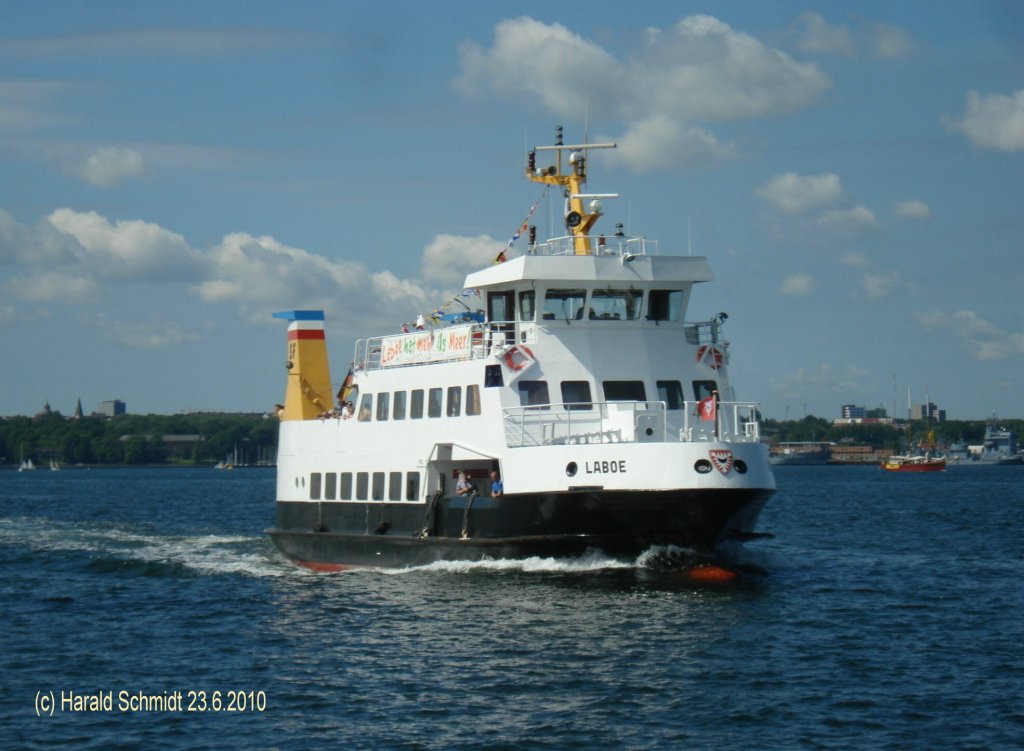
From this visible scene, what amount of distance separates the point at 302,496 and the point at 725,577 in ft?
38.8

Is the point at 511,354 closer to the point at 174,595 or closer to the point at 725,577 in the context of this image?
the point at 725,577

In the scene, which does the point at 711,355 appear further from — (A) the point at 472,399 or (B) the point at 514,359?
(A) the point at 472,399

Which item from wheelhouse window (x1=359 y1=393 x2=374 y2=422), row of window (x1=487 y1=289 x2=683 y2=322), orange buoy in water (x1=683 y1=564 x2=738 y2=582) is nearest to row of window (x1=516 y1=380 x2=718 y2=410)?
row of window (x1=487 y1=289 x2=683 y2=322)

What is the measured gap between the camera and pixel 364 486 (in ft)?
103

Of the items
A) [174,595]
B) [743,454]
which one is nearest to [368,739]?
[743,454]

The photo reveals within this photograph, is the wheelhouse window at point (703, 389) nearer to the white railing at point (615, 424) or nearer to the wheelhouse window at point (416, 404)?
the white railing at point (615, 424)

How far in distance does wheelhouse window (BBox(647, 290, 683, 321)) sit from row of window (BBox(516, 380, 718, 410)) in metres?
1.46

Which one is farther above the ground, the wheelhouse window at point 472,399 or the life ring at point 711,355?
the life ring at point 711,355

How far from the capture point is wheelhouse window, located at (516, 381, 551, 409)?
27562mm

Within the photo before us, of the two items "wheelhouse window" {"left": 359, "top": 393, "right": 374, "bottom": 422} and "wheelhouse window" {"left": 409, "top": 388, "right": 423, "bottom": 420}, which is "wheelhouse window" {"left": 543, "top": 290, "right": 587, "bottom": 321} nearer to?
"wheelhouse window" {"left": 409, "top": 388, "right": 423, "bottom": 420}

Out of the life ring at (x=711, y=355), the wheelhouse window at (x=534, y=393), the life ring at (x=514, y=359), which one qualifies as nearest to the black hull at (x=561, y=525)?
the wheelhouse window at (x=534, y=393)

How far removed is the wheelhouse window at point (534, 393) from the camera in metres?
27.6

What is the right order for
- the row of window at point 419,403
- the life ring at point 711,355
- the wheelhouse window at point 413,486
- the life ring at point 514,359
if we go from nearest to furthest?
1. the life ring at point 514,359
2. the row of window at point 419,403
3. the life ring at point 711,355
4. the wheelhouse window at point 413,486

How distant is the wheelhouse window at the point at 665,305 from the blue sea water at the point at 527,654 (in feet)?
18.8
